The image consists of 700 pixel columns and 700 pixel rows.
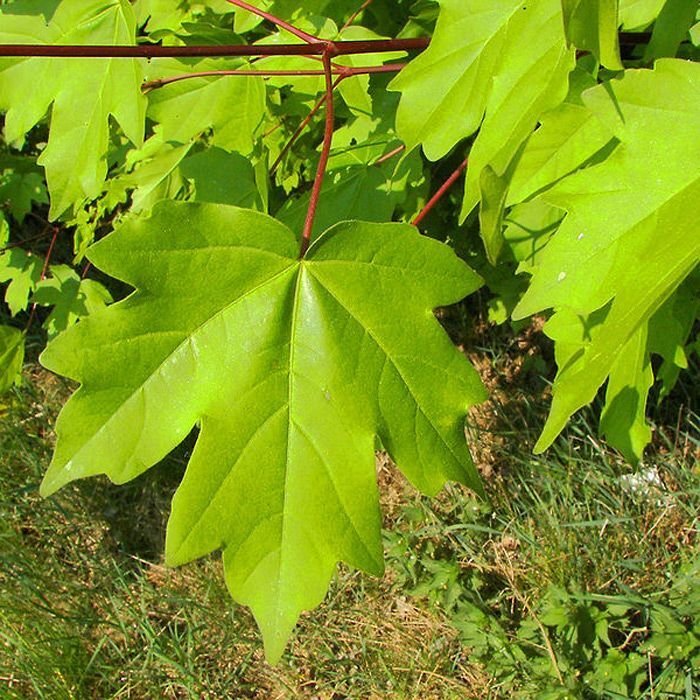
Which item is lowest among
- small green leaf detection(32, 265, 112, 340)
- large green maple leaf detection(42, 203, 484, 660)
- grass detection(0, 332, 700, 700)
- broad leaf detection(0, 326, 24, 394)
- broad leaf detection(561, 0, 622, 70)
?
grass detection(0, 332, 700, 700)

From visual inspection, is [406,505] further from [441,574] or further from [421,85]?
[421,85]

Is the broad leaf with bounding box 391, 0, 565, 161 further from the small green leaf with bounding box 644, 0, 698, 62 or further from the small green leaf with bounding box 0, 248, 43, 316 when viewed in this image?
the small green leaf with bounding box 0, 248, 43, 316

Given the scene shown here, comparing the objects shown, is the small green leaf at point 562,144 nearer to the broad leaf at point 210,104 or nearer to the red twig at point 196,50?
the red twig at point 196,50

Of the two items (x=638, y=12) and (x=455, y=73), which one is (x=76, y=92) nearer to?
(x=455, y=73)

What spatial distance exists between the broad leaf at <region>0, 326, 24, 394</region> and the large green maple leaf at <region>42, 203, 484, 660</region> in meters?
1.23

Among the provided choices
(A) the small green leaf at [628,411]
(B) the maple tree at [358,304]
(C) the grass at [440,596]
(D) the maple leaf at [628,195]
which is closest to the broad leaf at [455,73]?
(B) the maple tree at [358,304]

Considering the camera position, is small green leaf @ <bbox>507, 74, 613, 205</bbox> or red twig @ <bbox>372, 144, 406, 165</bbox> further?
red twig @ <bbox>372, 144, 406, 165</bbox>

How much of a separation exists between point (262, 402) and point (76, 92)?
0.69 m

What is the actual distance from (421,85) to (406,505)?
69.6 inches

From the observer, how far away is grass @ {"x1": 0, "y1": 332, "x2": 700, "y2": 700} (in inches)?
87.7

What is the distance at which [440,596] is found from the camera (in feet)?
7.72

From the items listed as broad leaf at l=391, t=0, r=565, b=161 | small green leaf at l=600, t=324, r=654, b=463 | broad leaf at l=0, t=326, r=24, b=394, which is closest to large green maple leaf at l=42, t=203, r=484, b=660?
broad leaf at l=391, t=0, r=565, b=161

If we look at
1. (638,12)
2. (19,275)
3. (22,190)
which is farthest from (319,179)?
(22,190)

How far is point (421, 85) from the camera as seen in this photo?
1153mm
